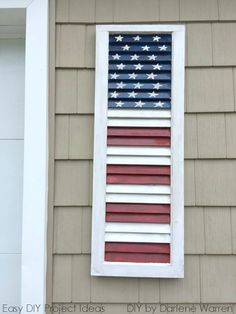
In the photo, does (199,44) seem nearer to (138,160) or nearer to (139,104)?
(139,104)

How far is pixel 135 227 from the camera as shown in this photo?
1785mm

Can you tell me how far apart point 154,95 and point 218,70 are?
34cm

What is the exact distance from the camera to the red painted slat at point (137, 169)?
1.80m

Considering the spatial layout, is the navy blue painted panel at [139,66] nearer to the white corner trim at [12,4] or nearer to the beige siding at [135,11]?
the beige siding at [135,11]

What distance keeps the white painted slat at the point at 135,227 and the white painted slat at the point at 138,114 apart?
0.49m

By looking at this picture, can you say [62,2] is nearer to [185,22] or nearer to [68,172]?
[185,22]

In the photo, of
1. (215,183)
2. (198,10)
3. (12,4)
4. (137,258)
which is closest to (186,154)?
(215,183)

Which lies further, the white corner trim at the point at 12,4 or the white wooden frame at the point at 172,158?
the white corner trim at the point at 12,4

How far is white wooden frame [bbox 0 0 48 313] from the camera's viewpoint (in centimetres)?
176

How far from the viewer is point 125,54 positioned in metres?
1.84

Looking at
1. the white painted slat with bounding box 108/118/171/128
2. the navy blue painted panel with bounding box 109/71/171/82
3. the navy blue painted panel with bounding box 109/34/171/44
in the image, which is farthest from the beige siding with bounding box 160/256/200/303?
the navy blue painted panel with bounding box 109/34/171/44

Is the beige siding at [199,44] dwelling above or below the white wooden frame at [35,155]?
above

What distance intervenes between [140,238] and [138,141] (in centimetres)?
44

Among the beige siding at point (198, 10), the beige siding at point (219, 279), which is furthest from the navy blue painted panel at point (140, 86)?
the beige siding at point (219, 279)
